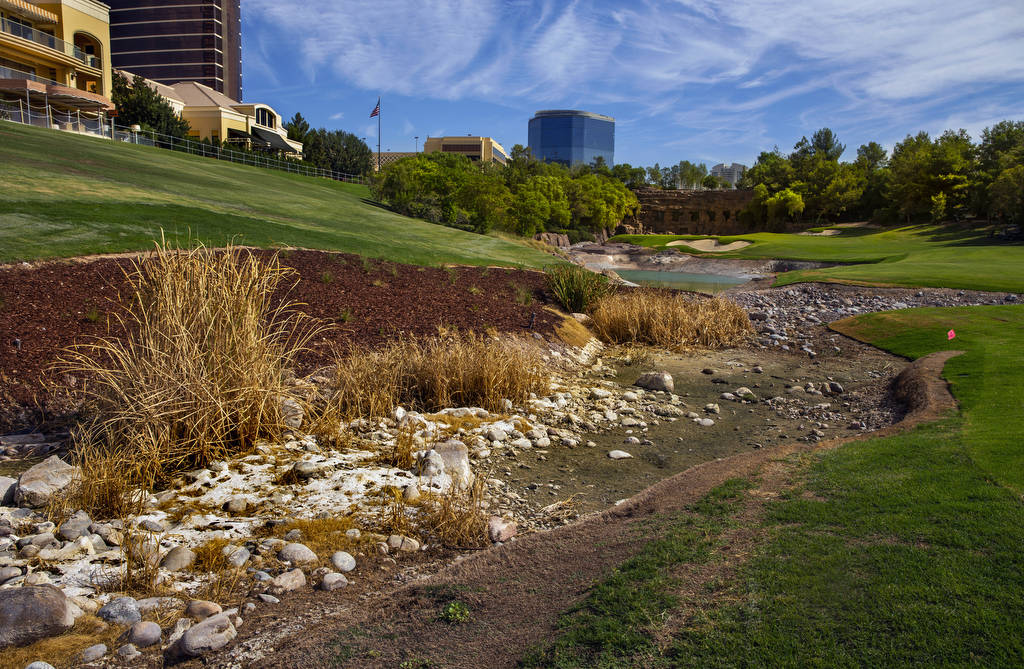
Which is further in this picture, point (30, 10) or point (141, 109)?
point (141, 109)

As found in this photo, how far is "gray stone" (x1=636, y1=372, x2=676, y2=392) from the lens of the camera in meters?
10.6

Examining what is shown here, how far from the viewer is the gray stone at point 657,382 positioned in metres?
10.6

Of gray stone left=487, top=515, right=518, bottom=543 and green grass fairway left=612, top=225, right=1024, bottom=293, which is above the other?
green grass fairway left=612, top=225, right=1024, bottom=293

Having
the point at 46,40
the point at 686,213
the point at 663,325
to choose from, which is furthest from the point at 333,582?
the point at 686,213

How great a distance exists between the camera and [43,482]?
5.19 metres

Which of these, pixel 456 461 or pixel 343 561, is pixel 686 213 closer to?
pixel 456 461

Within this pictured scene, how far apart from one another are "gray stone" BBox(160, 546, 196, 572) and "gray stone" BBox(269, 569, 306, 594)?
64cm

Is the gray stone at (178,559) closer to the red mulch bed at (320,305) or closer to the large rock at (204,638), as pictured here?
the large rock at (204,638)

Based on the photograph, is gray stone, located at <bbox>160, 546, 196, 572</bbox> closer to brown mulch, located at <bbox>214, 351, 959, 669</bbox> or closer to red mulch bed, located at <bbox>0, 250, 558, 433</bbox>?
brown mulch, located at <bbox>214, 351, 959, 669</bbox>

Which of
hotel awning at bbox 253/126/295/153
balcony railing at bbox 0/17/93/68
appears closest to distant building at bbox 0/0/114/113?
balcony railing at bbox 0/17/93/68

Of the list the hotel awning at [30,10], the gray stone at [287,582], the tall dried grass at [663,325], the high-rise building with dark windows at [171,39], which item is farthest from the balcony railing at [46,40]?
the high-rise building with dark windows at [171,39]

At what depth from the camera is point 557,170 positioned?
69.8 meters

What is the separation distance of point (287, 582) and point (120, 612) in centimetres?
94

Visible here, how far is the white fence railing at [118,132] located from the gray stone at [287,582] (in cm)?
3721
